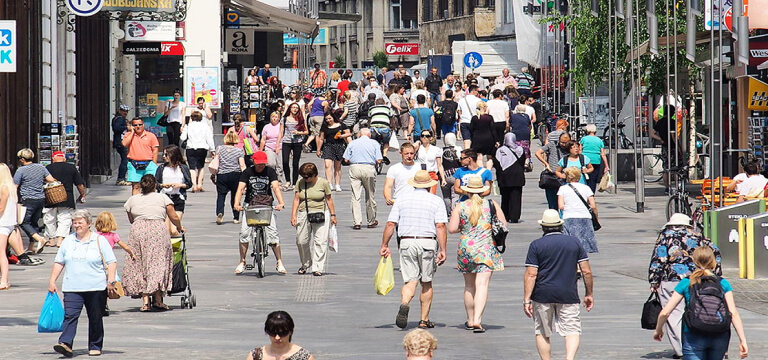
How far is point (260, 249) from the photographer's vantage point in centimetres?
1847

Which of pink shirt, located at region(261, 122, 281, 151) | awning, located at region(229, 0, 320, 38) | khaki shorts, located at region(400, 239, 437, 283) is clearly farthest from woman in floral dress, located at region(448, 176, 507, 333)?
awning, located at region(229, 0, 320, 38)

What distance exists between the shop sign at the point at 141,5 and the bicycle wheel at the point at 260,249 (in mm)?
12171

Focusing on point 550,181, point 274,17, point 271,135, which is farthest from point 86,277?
point 274,17

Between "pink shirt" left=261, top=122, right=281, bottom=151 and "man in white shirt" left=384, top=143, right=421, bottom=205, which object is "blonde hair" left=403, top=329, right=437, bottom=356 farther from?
"pink shirt" left=261, top=122, right=281, bottom=151

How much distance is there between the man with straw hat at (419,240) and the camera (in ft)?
46.3

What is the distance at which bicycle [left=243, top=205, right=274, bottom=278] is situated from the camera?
18453 millimetres

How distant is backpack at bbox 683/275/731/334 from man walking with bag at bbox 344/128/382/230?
1343cm

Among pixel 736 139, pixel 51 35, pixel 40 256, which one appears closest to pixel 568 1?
pixel 736 139

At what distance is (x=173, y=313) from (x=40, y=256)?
19.2 feet

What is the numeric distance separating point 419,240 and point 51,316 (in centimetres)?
358

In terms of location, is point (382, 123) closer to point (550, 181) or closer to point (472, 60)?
point (550, 181)

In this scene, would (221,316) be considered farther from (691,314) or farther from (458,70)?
(458,70)

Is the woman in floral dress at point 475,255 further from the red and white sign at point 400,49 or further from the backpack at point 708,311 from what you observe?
the red and white sign at point 400,49

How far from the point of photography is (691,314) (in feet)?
35.2
